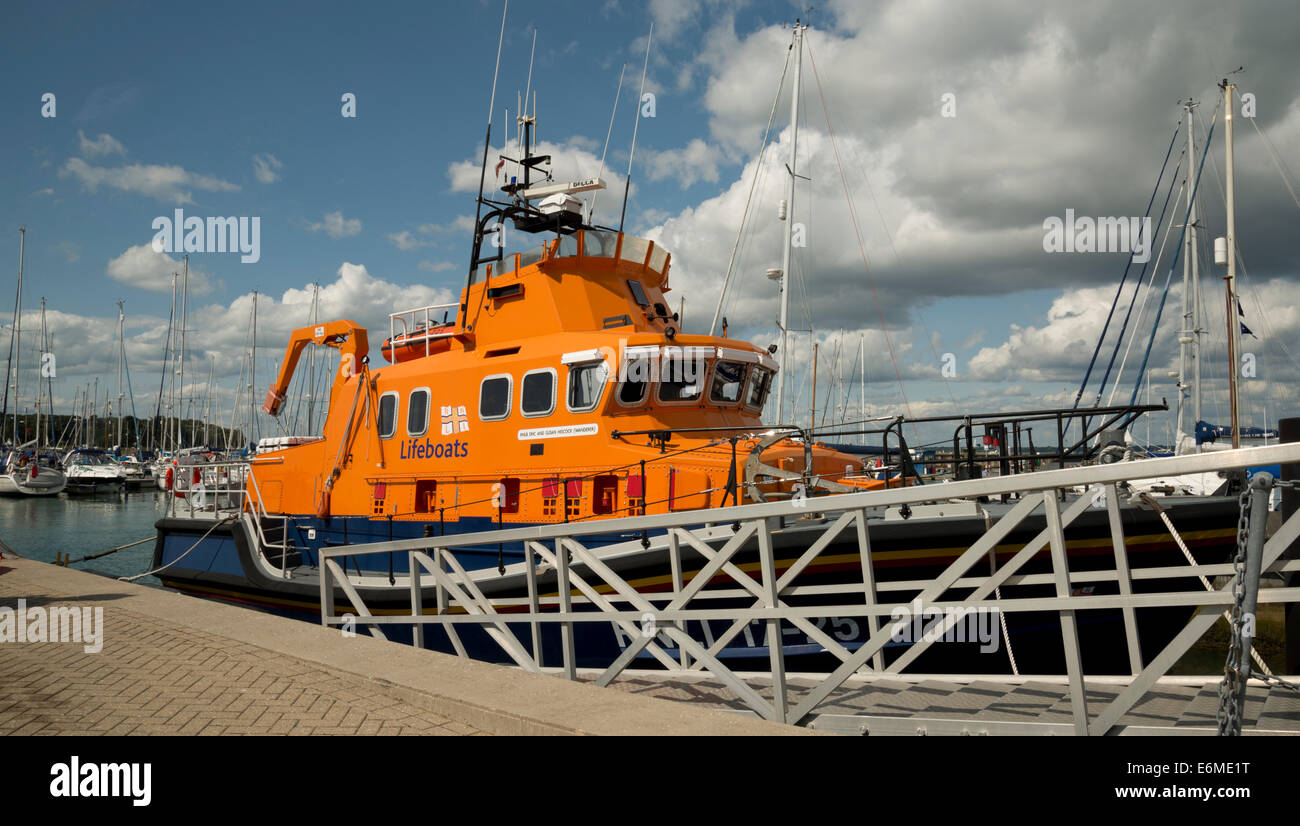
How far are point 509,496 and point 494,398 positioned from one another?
1.11 m

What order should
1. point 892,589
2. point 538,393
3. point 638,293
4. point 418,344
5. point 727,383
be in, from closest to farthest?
point 892,589 → point 538,393 → point 727,383 → point 638,293 → point 418,344

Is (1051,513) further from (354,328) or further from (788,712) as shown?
(354,328)

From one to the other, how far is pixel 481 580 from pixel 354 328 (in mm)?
4886

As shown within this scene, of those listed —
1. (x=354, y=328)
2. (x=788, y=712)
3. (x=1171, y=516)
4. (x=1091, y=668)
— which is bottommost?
(x=1091, y=668)

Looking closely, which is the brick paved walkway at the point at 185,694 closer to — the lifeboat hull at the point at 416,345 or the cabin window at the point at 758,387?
the lifeboat hull at the point at 416,345

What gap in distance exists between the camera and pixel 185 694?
4.74 metres

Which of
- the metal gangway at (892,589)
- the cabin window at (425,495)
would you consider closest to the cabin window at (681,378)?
the metal gangway at (892,589)

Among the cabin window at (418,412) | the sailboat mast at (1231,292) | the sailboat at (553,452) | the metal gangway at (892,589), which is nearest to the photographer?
the metal gangway at (892,589)

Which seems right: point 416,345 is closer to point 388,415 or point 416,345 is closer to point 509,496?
point 388,415

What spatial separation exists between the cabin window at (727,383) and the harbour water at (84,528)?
14230 mm

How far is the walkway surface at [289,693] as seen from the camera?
4.05 m

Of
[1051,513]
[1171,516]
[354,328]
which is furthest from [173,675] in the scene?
[1171,516]

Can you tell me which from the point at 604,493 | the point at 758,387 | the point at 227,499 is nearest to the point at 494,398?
the point at 604,493

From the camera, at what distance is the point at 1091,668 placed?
7.03m
